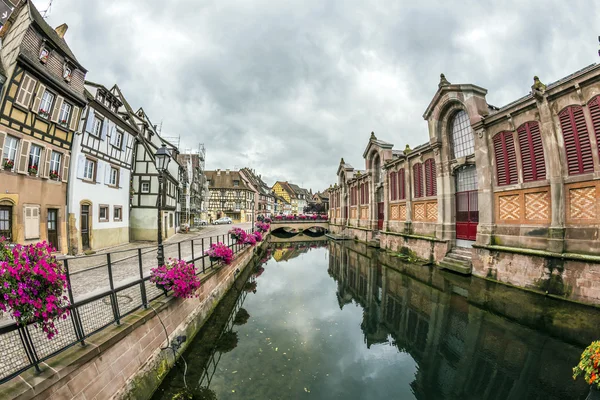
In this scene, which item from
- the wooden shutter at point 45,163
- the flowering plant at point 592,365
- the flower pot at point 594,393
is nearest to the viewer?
the flowering plant at point 592,365

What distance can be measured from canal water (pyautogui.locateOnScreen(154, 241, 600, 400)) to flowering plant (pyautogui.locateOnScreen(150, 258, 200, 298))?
186 centimetres

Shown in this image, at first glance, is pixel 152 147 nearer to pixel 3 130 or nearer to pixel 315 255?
pixel 3 130

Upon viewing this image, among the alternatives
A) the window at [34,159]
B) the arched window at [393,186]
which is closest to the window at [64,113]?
the window at [34,159]

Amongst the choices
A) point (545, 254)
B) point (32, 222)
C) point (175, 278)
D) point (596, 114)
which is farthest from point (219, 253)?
point (596, 114)

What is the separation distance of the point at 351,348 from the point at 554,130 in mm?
12131

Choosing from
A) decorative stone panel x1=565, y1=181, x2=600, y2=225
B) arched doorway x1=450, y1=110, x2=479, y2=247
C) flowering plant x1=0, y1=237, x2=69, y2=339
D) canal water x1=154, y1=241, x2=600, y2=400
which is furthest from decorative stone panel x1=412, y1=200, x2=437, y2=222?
flowering plant x1=0, y1=237, x2=69, y2=339

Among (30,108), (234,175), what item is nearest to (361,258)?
(30,108)

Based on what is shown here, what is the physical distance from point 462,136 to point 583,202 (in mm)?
8474

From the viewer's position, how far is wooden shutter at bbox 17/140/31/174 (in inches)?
472

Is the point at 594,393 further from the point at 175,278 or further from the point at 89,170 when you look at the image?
the point at 89,170

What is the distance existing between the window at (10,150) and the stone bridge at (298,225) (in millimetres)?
37157

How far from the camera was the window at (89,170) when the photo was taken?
52.5 ft

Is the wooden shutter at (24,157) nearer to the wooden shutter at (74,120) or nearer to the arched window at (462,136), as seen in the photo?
the wooden shutter at (74,120)

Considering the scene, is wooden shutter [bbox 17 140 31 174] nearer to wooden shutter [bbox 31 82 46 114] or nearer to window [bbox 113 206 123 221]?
wooden shutter [bbox 31 82 46 114]
